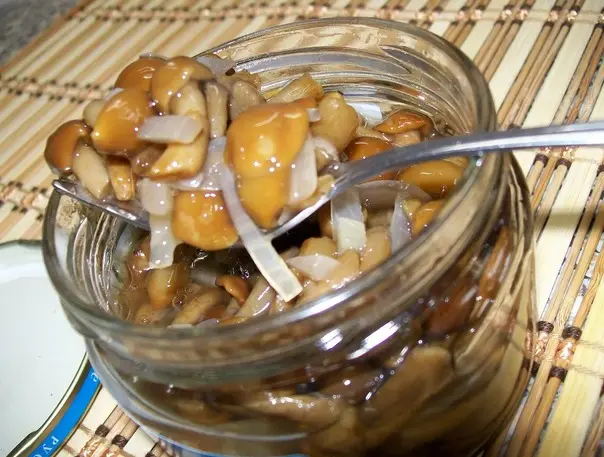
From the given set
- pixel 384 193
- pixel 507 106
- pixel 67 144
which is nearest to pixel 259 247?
pixel 384 193

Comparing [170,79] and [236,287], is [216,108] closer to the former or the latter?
[170,79]

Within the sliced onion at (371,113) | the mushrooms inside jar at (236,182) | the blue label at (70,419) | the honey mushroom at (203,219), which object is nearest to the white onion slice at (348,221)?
the mushrooms inside jar at (236,182)

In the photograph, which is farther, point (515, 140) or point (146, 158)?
point (146, 158)

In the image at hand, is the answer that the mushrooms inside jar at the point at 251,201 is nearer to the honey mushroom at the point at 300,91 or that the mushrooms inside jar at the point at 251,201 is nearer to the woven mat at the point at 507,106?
the honey mushroom at the point at 300,91

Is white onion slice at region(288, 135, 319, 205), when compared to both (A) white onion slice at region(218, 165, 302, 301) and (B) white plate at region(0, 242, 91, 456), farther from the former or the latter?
(B) white plate at region(0, 242, 91, 456)

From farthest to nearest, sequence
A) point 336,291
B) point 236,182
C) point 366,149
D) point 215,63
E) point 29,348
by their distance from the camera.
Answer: point 29,348 → point 215,63 → point 366,149 → point 236,182 → point 336,291

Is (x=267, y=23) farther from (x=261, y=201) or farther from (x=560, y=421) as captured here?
(x=560, y=421)
